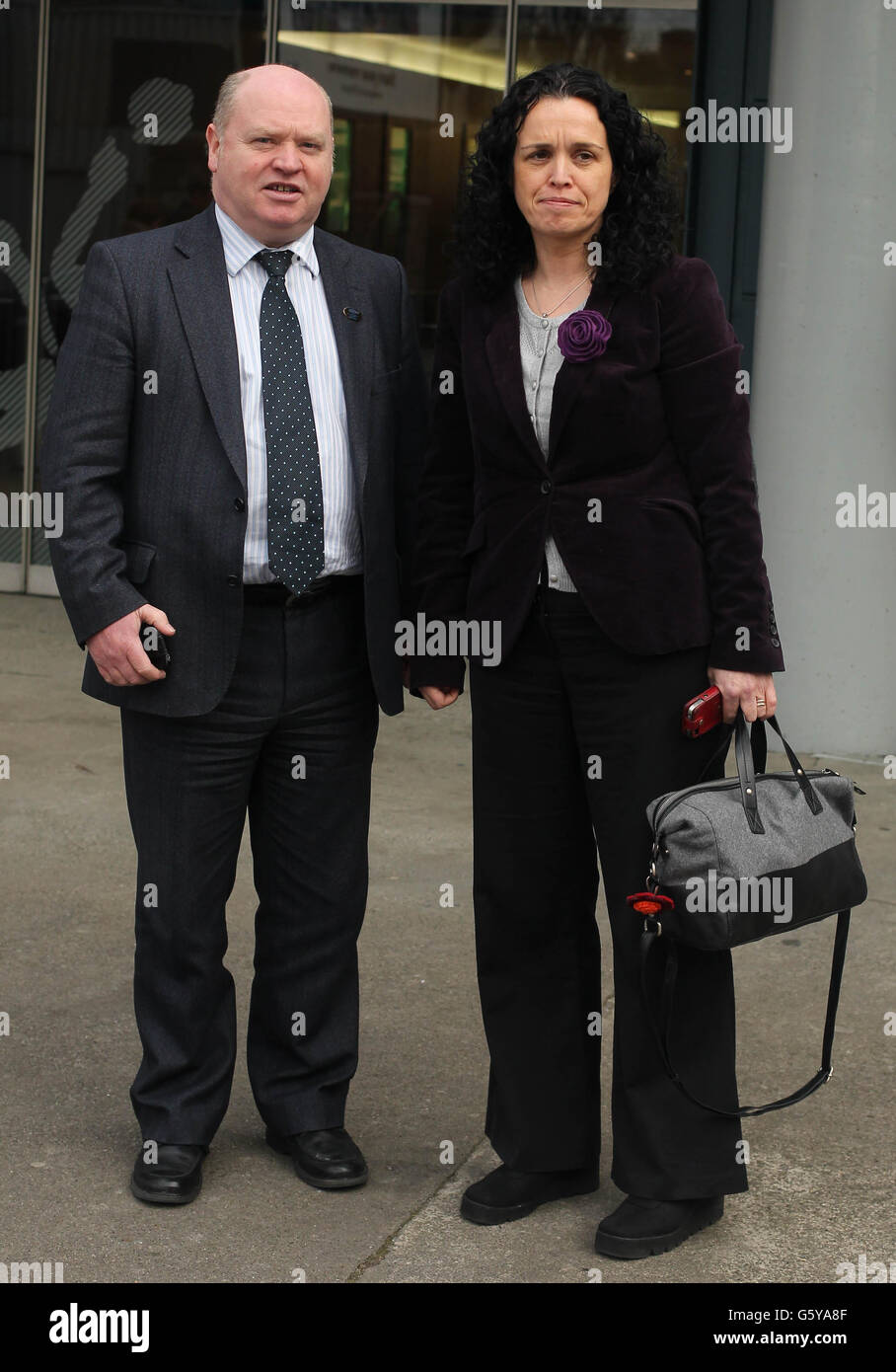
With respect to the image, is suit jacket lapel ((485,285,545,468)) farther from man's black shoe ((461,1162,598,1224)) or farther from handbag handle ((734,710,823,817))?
man's black shoe ((461,1162,598,1224))

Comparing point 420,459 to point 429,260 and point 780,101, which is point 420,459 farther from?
point 429,260

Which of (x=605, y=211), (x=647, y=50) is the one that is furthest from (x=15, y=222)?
(x=605, y=211)

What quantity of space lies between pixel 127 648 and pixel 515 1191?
124cm

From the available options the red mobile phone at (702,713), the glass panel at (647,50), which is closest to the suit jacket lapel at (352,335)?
the red mobile phone at (702,713)

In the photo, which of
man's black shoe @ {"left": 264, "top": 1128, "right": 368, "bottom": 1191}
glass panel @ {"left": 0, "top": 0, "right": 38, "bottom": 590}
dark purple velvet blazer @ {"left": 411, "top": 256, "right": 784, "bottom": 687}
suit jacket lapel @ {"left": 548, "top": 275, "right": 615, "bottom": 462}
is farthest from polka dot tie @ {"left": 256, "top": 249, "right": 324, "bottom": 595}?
glass panel @ {"left": 0, "top": 0, "right": 38, "bottom": 590}

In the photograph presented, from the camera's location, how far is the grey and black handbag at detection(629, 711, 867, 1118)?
2.95 m

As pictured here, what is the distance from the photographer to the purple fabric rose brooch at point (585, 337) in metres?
2.98

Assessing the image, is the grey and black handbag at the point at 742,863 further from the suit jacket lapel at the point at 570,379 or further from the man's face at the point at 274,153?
the man's face at the point at 274,153

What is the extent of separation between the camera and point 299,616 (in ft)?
10.9

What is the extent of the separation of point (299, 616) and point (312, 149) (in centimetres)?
85

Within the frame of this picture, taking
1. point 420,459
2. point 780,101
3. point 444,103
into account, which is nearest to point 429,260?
point 444,103

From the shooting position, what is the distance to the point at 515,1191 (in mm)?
3312

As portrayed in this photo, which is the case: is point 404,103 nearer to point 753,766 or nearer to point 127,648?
point 127,648

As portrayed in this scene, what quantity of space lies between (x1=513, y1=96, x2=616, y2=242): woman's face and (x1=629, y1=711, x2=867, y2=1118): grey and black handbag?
0.92 meters
